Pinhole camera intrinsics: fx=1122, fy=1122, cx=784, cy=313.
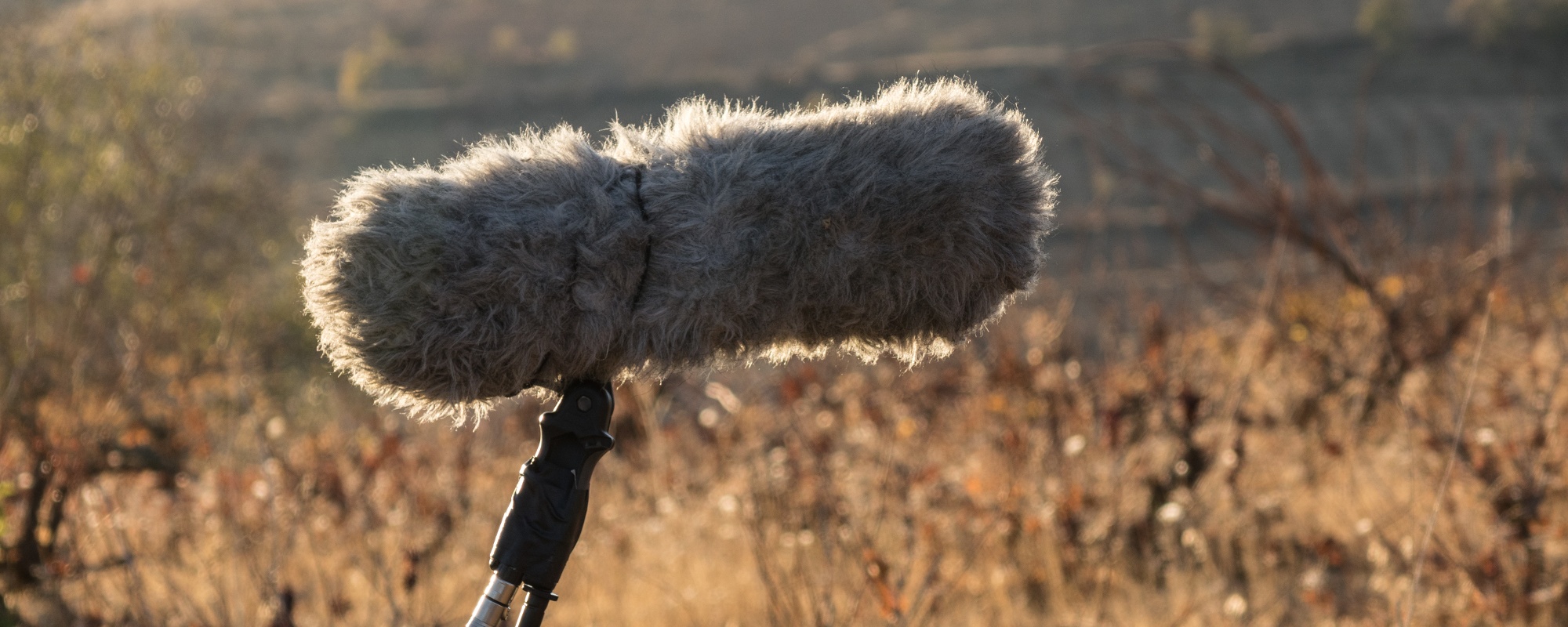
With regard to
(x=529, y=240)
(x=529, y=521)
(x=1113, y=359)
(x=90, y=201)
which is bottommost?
(x=1113, y=359)

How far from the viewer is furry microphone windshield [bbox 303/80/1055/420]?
1.41m

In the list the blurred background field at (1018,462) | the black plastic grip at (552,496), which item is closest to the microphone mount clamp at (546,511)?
the black plastic grip at (552,496)

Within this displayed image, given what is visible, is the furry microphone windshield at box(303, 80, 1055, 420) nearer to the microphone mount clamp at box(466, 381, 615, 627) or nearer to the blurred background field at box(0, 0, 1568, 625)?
the microphone mount clamp at box(466, 381, 615, 627)

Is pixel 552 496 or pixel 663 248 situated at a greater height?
pixel 663 248

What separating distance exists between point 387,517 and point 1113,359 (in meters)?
2.93

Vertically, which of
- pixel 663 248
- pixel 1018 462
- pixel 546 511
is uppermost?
pixel 663 248

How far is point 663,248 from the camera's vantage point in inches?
57.9

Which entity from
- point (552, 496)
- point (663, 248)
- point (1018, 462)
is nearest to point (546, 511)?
point (552, 496)

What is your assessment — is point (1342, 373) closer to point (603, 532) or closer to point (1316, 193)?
point (1316, 193)

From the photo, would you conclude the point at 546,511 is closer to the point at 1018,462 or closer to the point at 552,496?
the point at 552,496

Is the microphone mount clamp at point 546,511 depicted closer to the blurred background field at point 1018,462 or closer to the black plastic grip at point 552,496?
the black plastic grip at point 552,496

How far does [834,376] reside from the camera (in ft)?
19.5

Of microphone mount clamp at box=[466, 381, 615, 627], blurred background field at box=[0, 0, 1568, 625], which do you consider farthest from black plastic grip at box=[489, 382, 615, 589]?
blurred background field at box=[0, 0, 1568, 625]

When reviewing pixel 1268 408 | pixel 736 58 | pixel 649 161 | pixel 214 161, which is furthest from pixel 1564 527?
pixel 736 58
